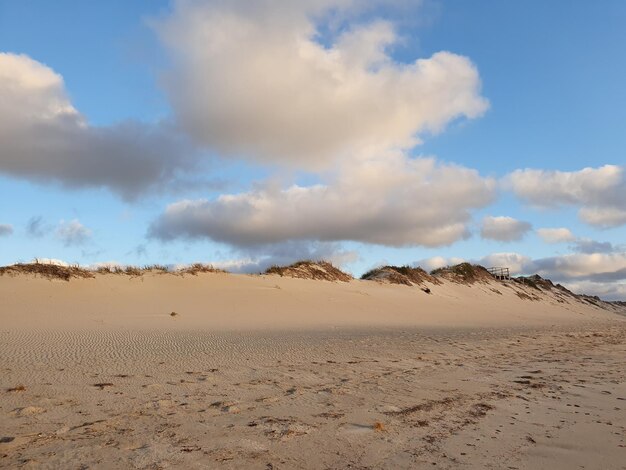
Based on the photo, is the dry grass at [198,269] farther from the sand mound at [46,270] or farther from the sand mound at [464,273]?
the sand mound at [464,273]

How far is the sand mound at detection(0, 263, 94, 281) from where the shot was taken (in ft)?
47.3

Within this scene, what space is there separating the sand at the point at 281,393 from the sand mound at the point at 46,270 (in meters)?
0.53

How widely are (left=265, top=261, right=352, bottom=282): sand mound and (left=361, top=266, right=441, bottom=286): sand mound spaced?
131 inches

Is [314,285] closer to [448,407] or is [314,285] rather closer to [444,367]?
[444,367]

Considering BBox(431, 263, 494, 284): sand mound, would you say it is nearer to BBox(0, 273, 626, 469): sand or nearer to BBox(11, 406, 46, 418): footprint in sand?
BBox(0, 273, 626, 469): sand

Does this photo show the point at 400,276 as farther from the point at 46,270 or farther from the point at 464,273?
the point at 46,270

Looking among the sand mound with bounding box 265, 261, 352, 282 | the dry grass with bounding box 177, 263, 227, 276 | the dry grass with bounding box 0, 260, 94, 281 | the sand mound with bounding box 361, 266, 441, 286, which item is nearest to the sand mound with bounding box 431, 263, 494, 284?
the sand mound with bounding box 361, 266, 441, 286

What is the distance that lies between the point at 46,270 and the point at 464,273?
27.8 meters

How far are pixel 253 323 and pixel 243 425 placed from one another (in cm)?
945

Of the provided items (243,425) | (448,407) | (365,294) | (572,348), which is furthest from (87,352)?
(365,294)

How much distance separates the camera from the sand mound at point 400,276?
26578mm

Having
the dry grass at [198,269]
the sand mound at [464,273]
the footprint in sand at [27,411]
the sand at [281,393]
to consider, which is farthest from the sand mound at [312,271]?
the footprint in sand at [27,411]

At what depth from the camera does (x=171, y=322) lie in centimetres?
1261

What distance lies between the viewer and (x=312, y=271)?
2248 centimetres
